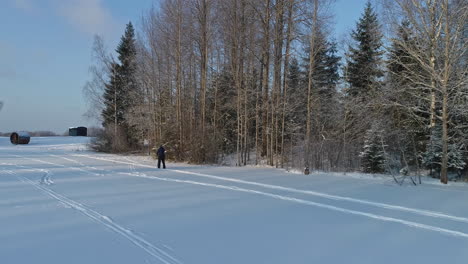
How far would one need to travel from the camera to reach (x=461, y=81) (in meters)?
10.2

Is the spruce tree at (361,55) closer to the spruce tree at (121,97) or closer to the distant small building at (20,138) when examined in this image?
the spruce tree at (121,97)

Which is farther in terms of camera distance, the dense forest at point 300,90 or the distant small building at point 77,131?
the distant small building at point 77,131

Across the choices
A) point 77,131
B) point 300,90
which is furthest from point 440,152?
point 77,131

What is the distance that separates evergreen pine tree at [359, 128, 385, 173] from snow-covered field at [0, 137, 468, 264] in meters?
5.54

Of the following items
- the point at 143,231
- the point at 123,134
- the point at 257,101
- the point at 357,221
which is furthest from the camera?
the point at 123,134

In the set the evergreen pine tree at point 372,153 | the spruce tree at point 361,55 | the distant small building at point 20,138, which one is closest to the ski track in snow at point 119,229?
the evergreen pine tree at point 372,153

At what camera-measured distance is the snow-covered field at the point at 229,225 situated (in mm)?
3984

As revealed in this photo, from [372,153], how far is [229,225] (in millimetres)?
12392

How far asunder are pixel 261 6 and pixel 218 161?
10143 mm

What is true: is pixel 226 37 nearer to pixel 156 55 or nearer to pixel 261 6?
pixel 261 6

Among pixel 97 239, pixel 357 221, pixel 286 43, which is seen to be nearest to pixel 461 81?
pixel 357 221

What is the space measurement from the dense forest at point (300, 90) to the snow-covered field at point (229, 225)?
4.16 metres

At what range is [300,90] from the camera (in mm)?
19188

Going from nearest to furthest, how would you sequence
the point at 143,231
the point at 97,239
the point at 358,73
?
→ the point at 97,239 < the point at 143,231 < the point at 358,73
